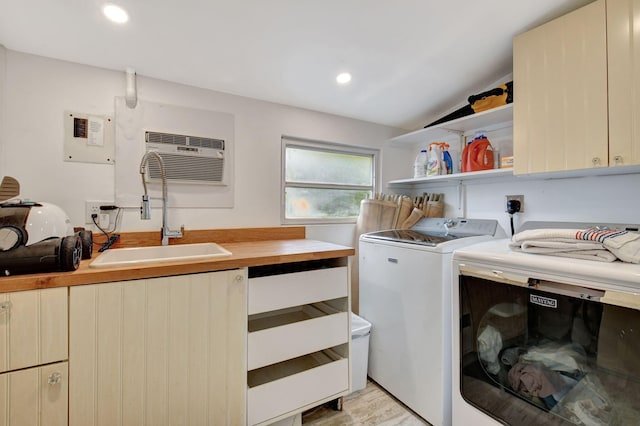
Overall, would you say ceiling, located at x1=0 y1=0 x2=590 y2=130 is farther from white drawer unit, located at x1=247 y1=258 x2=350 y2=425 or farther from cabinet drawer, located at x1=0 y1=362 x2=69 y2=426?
cabinet drawer, located at x1=0 y1=362 x2=69 y2=426

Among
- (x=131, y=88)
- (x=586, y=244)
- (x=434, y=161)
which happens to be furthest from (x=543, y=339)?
(x=131, y=88)

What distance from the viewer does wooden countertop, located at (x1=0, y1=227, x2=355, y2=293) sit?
977mm

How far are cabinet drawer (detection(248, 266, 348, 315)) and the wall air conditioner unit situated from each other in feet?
2.80

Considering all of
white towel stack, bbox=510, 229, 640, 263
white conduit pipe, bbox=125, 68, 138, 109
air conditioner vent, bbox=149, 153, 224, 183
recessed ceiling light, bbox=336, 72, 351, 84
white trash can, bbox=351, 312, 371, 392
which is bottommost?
white trash can, bbox=351, 312, 371, 392

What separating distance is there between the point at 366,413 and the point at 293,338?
712 millimetres

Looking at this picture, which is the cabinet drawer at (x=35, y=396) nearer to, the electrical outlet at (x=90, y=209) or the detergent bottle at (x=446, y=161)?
the electrical outlet at (x=90, y=209)

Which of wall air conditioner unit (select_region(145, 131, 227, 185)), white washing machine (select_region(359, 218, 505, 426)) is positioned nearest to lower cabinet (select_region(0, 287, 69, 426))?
wall air conditioner unit (select_region(145, 131, 227, 185))

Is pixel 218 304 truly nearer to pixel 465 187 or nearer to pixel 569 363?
pixel 569 363

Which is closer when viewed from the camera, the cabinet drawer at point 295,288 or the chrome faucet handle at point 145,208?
the cabinet drawer at point 295,288

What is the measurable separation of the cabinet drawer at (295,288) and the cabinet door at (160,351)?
7 centimetres

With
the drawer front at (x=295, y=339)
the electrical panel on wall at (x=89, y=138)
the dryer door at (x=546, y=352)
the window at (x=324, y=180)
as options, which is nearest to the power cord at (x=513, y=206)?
the dryer door at (x=546, y=352)

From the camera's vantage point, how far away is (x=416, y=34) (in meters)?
1.54

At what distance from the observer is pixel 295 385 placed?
1.42 meters

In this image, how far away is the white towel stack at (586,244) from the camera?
981 mm
